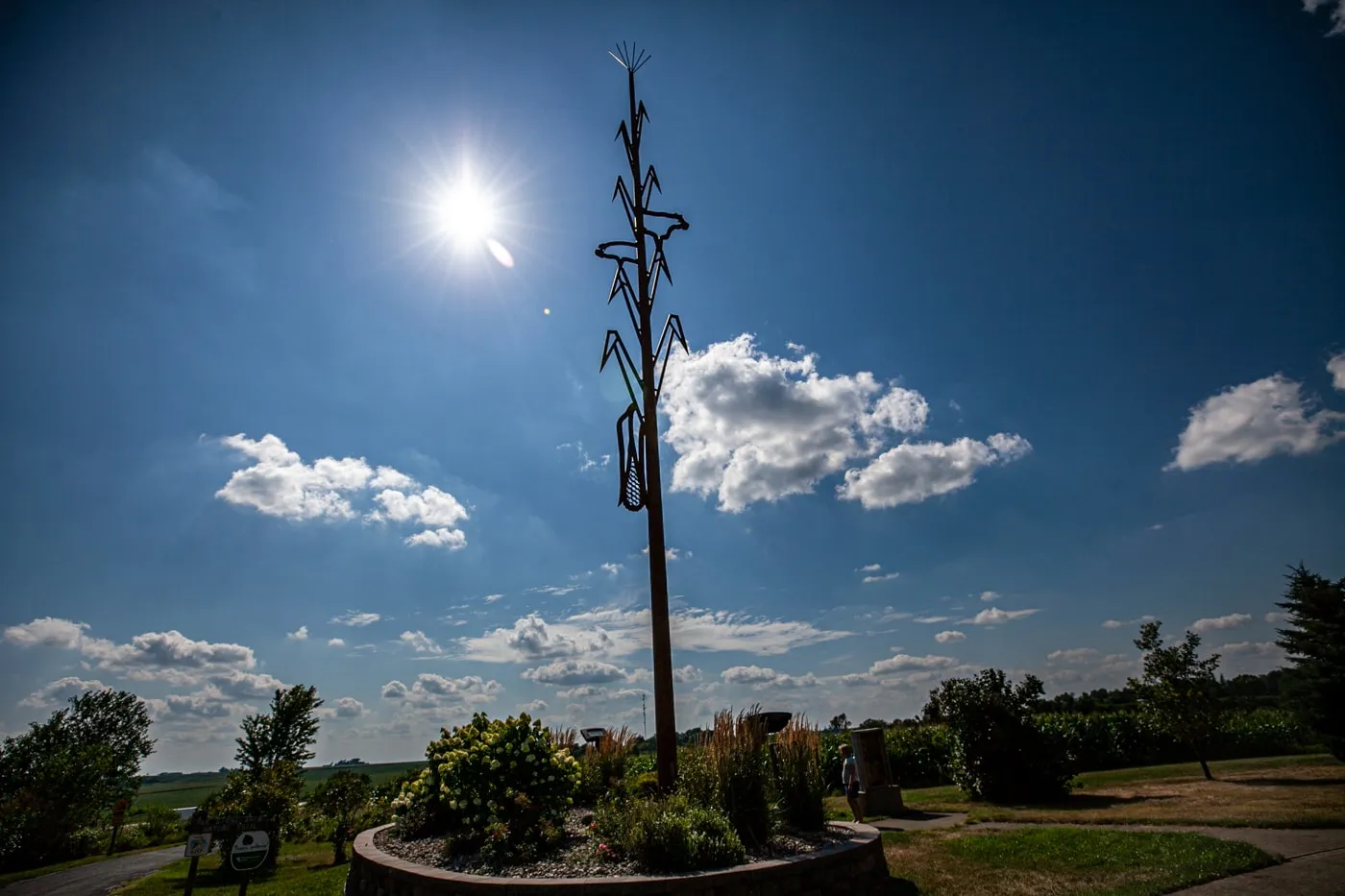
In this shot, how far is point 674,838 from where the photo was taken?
17.6 ft

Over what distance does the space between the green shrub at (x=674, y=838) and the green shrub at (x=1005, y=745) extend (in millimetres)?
9868

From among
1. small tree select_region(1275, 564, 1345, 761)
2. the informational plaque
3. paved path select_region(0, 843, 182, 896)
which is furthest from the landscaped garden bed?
small tree select_region(1275, 564, 1345, 761)

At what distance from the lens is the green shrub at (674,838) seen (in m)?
5.29

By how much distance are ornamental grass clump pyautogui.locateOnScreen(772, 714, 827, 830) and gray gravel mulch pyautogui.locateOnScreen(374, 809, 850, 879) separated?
0.25 m

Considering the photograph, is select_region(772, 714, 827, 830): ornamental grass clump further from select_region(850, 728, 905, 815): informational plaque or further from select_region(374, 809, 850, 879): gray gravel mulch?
select_region(850, 728, 905, 815): informational plaque

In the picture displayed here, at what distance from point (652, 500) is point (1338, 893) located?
23.8 ft

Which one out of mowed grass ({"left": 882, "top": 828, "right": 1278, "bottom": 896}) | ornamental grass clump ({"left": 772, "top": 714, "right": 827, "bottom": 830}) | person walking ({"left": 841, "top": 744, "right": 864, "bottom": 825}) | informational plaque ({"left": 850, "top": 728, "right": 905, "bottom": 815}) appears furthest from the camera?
informational plaque ({"left": 850, "top": 728, "right": 905, "bottom": 815})

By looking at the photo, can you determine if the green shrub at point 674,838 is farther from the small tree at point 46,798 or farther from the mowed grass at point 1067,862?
the small tree at point 46,798

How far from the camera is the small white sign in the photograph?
6.33 meters

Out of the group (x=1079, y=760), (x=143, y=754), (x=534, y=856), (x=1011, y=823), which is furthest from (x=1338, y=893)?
(x=143, y=754)

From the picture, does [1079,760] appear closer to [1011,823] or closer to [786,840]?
[1011,823]

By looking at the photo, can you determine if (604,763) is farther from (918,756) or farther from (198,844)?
(918,756)

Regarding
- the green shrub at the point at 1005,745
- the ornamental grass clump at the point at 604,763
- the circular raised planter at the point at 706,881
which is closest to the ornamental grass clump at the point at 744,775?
the circular raised planter at the point at 706,881

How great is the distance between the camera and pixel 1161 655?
1634 centimetres
